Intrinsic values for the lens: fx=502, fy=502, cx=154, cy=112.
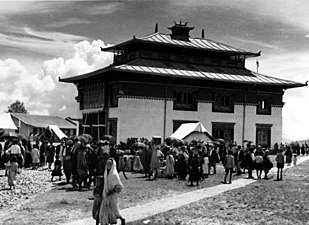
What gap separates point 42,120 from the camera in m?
78.7

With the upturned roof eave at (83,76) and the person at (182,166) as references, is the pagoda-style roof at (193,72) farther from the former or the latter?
the person at (182,166)

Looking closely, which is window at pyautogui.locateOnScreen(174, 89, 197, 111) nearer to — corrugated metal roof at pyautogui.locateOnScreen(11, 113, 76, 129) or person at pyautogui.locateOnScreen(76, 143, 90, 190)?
person at pyautogui.locateOnScreen(76, 143, 90, 190)

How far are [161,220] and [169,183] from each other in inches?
337

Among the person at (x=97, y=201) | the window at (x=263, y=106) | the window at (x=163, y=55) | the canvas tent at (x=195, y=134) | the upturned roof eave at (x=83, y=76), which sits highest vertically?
the window at (x=163, y=55)

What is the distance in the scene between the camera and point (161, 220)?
1265 centimetres

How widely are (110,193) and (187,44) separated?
107 ft

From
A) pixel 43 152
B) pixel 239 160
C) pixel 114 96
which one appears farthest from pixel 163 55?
pixel 239 160

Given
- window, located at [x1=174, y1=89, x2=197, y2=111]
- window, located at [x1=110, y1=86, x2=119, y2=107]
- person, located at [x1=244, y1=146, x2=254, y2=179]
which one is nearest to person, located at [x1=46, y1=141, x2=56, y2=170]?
person, located at [x1=244, y1=146, x2=254, y2=179]

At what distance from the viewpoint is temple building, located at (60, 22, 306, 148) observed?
37375 millimetres

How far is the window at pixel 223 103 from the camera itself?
41125 millimetres

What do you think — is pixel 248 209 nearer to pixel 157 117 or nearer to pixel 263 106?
pixel 157 117

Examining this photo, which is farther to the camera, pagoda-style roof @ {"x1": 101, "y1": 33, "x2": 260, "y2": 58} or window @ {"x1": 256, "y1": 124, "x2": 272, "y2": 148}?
window @ {"x1": 256, "y1": 124, "x2": 272, "y2": 148}

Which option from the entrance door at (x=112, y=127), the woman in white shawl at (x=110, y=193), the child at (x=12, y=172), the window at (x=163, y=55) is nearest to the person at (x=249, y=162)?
the child at (x=12, y=172)

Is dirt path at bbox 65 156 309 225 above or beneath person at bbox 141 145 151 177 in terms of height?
beneath
